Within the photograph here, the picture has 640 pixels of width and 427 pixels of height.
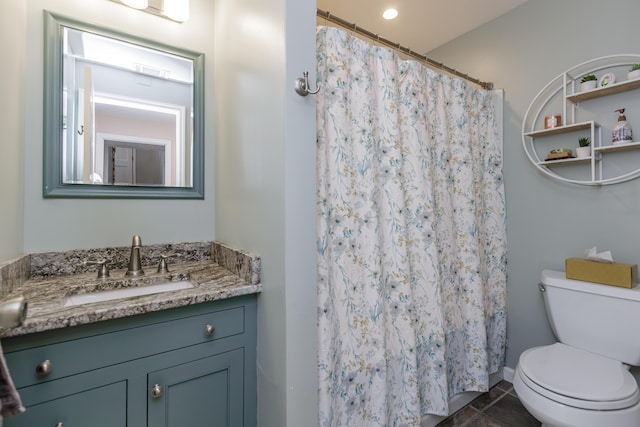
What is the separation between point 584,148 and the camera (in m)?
1.59

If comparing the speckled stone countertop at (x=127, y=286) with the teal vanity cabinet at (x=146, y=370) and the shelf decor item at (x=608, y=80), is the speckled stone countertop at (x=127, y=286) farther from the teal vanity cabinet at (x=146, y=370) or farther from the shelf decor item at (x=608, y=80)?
the shelf decor item at (x=608, y=80)

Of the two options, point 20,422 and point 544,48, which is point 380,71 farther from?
point 20,422

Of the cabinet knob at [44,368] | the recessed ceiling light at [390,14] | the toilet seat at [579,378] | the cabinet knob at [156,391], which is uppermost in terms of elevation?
the recessed ceiling light at [390,14]

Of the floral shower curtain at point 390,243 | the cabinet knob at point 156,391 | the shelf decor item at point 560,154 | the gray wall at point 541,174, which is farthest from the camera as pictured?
the shelf decor item at point 560,154

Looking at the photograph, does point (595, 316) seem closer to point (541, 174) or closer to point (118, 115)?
point (541, 174)

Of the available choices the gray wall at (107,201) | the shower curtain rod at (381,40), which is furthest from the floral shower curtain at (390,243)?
the gray wall at (107,201)

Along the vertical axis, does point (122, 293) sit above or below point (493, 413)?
above

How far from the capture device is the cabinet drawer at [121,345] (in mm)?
815

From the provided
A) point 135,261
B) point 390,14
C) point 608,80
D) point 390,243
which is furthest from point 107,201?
point 608,80

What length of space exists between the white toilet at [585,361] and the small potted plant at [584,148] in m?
0.70

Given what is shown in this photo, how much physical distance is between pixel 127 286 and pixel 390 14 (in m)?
2.29

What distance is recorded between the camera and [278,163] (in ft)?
3.34

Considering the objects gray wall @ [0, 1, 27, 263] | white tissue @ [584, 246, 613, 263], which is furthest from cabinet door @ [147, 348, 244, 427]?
white tissue @ [584, 246, 613, 263]

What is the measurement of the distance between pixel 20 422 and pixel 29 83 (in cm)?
133
